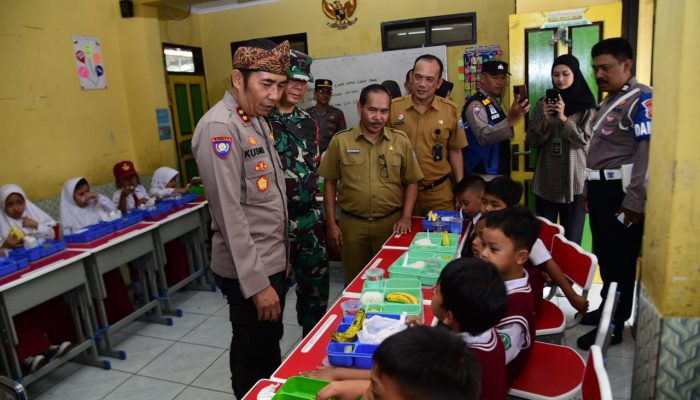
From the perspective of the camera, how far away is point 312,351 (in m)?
1.53

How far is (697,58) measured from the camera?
1.63 meters

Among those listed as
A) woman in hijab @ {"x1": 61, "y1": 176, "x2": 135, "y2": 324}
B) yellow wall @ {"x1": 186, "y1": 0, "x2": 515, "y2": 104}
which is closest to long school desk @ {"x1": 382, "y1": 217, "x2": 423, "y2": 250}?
woman in hijab @ {"x1": 61, "y1": 176, "x2": 135, "y2": 324}

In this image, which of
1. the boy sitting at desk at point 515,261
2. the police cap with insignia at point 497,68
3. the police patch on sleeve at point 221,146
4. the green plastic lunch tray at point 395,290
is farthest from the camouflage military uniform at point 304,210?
the police cap with insignia at point 497,68

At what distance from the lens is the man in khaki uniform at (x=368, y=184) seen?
281 cm

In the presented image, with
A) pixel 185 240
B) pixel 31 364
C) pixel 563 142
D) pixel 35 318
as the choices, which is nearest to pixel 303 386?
pixel 31 364

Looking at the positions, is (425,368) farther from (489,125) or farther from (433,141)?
(489,125)

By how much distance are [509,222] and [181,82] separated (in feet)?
17.9

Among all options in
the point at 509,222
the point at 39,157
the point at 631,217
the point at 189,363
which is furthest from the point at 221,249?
the point at 39,157

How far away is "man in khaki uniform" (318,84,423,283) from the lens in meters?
2.81

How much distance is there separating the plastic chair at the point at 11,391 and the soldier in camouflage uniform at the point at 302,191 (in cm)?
129

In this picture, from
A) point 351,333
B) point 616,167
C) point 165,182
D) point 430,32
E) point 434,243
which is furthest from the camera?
point 430,32

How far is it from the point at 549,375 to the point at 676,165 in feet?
3.02

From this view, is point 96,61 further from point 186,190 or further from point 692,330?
point 692,330

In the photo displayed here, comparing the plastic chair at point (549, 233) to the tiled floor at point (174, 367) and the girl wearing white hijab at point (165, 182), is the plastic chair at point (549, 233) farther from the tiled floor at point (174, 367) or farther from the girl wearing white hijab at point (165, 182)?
the girl wearing white hijab at point (165, 182)
